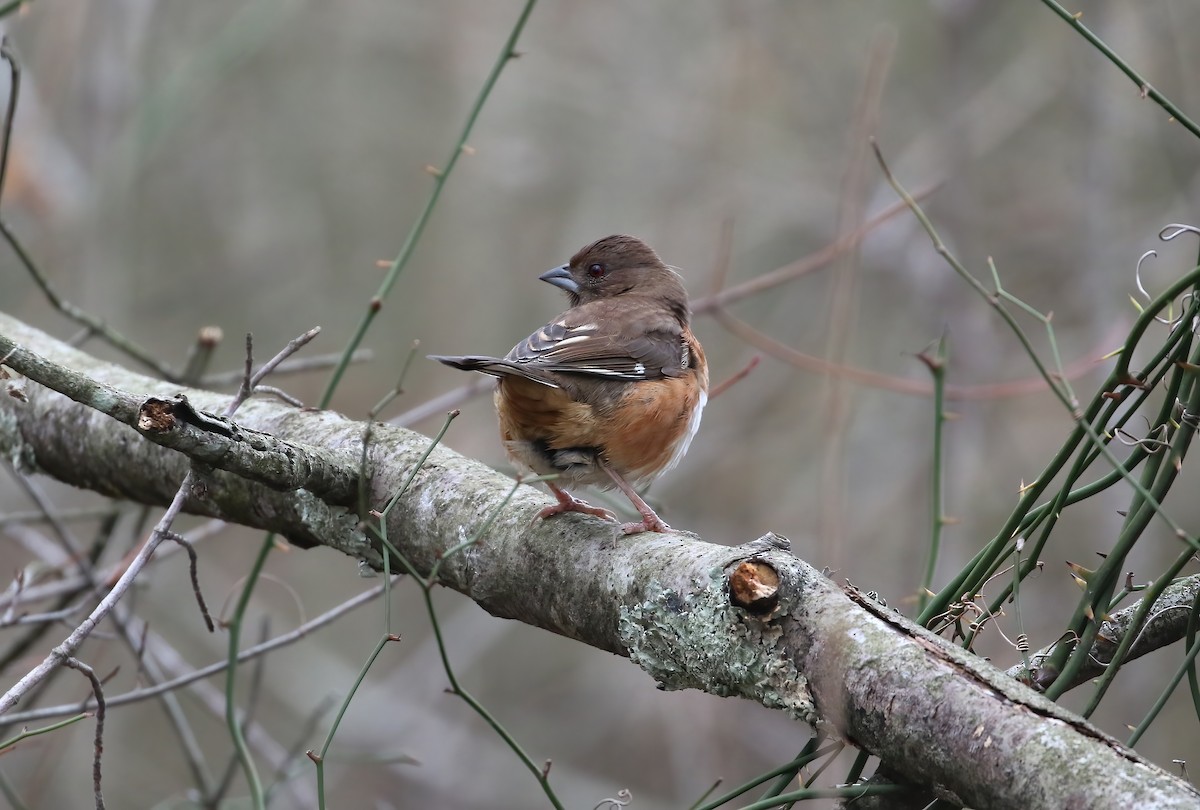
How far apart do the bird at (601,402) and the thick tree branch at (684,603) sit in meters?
0.39

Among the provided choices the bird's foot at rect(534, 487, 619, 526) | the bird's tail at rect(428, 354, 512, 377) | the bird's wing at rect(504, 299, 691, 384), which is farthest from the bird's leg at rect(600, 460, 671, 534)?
the bird's tail at rect(428, 354, 512, 377)

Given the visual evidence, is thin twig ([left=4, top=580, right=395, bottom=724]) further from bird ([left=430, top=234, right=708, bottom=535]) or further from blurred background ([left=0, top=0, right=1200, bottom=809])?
blurred background ([left=0, top=0, right=1200, bottom=809])

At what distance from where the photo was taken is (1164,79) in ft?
20.5

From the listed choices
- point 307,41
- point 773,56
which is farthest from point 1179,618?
point 307,41

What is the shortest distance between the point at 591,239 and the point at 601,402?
4421 mm

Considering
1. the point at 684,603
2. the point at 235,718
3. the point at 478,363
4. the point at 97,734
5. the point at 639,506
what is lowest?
the point at 235,718

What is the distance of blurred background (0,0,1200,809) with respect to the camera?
21.0 feet

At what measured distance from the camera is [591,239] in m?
7.60

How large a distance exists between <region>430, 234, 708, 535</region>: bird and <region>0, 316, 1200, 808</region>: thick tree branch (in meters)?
0.39

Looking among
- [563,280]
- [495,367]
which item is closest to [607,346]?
[495,367]

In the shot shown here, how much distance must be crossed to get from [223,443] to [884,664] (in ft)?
4.34

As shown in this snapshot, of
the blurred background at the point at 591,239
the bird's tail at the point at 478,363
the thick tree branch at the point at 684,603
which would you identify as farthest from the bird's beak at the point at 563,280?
the blurred background at the point at 591,239

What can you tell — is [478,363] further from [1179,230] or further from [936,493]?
[1179,230]

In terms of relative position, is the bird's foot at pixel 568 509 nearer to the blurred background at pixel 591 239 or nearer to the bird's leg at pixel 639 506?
the bird's leg at pixel 639 506
